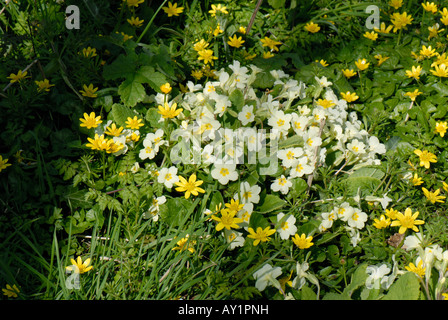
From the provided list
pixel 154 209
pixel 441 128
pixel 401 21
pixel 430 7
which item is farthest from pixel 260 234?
pixel 430 7

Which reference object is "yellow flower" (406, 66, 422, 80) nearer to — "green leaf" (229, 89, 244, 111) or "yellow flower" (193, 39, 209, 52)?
"green leaf" (229, 89, 244, 111)

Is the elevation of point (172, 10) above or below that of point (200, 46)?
above

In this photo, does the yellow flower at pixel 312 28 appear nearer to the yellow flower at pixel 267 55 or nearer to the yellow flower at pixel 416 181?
the yellow flower at pixel 267 55

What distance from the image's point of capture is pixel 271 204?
2.32m

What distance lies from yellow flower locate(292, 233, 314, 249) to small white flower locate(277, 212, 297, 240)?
5 centimetres

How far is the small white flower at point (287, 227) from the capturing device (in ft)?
7.20

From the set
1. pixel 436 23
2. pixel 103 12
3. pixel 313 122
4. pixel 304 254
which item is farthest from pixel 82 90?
pixel 436 23

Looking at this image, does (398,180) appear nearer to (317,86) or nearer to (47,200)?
(317,86)

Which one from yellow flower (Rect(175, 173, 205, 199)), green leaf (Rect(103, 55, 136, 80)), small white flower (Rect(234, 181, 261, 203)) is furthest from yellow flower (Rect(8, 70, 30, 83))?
small white flower (Rect(234, 181, 261, 203))

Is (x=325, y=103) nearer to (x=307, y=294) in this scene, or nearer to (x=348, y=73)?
(x=348, y=73)

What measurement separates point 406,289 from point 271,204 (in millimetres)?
740

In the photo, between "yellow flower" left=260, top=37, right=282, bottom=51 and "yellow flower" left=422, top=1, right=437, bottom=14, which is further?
"yellow flower" left=422, top=1, right=437, bottom=14

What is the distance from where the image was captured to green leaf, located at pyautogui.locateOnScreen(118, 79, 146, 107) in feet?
8.44

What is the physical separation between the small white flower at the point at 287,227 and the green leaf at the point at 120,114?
1025 mm
